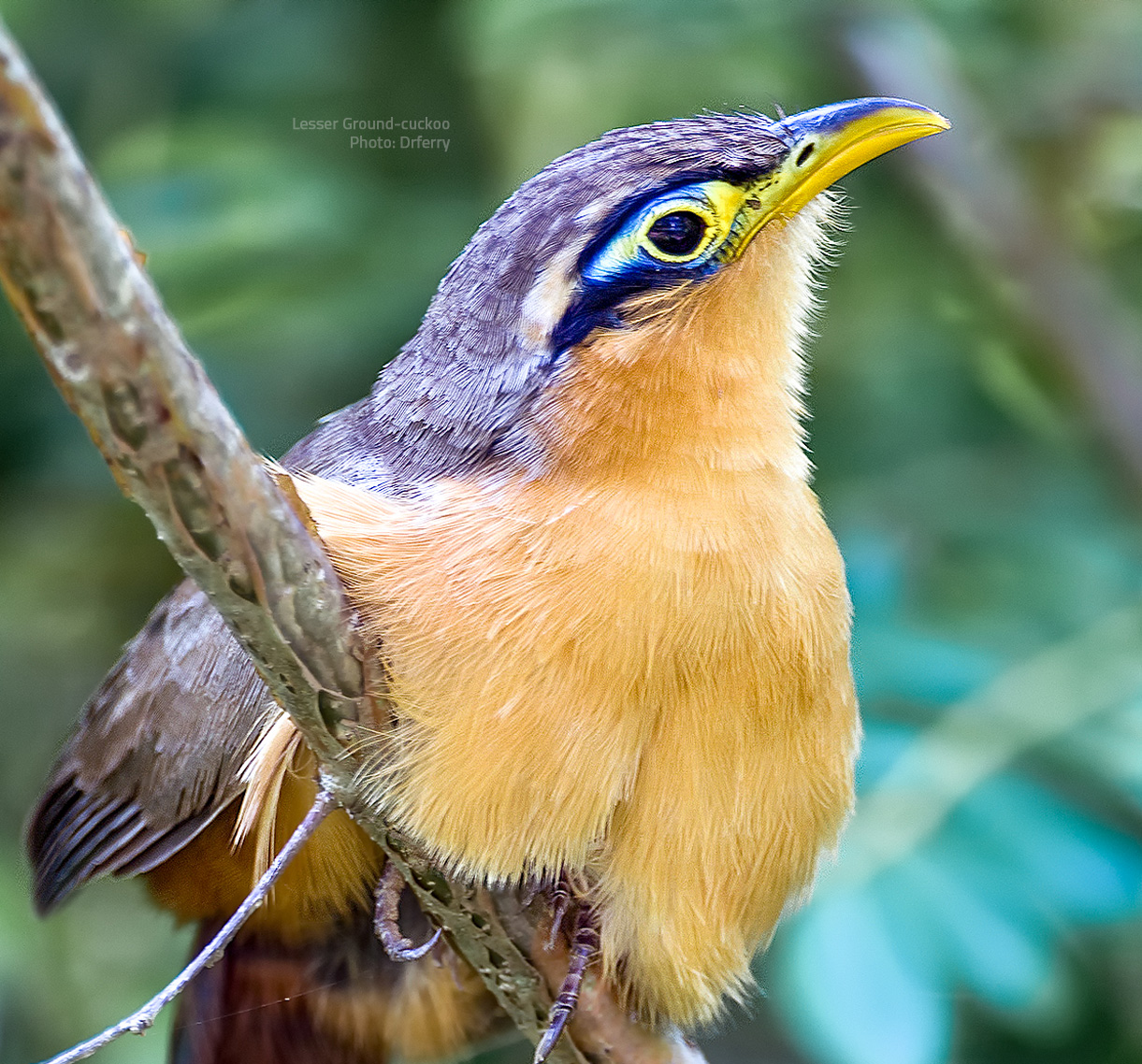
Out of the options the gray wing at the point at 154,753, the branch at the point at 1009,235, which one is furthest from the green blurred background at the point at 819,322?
the gray wing at the point at 154,753

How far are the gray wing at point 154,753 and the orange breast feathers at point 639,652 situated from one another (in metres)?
0.37

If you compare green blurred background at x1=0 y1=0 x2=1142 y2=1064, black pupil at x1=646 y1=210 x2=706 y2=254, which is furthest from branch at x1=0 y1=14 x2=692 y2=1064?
green blurred background at x1=0 y1=0 x2=1142 y2=1064

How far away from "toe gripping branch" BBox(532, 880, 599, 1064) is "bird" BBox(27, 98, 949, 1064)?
0.7 inches

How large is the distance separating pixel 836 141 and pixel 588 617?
3.26 feet

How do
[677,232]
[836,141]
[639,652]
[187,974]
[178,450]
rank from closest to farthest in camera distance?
1. [178,450]
2. [187,974]
3. [639,652]
4. [677,232]
5. [836,141]

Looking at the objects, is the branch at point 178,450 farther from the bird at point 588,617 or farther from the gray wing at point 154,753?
the gray wing at point 154,753

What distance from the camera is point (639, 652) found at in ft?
6.68

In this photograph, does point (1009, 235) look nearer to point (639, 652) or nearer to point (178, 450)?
point (639, 652)

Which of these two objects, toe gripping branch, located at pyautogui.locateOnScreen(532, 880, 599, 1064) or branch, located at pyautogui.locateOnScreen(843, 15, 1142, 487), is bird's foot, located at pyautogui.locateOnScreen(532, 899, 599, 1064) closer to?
toe gripping branch, located at pyautogui.locateOnScreen(532, 880, 599, 1064)

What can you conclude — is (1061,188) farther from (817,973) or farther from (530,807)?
(530,807)

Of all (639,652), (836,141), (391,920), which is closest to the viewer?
(639,652)

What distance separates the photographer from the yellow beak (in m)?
2.38

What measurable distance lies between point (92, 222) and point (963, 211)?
3289 mm

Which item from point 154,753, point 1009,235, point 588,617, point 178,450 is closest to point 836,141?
point 588,617
